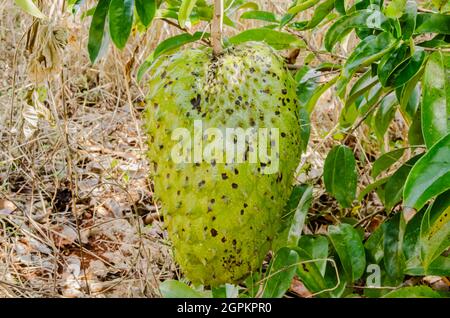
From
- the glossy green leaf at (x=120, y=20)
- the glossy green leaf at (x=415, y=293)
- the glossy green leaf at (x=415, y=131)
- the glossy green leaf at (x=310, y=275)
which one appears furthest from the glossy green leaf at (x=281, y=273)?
the glossy green leaf at (x=415, y=131)

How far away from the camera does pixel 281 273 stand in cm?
85

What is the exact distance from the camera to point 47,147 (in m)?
2.08

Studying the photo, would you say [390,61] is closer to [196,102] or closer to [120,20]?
[196,102]

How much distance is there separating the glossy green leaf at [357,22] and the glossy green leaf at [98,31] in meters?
0.34

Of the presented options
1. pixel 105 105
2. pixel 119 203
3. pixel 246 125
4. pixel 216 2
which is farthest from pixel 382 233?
pixel 105 105

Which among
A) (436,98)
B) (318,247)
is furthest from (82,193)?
(436,98)

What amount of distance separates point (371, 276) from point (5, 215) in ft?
3.23

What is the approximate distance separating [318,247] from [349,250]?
0.18 feet

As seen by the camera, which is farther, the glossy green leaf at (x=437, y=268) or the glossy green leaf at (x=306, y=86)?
the glossy green leaf at (x=306, y=86)

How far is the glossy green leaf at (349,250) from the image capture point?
995 mm

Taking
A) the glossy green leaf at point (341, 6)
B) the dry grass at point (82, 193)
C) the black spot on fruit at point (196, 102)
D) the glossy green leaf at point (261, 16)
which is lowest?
the dry grass at point (82, 193)

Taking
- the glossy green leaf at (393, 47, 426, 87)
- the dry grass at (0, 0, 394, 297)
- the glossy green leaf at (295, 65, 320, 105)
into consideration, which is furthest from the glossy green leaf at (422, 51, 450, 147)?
the dry grass at (0, 0, 394, 297)

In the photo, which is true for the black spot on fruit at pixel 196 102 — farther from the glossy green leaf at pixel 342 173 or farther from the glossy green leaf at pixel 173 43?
the glossy green leaf at pixel 342 173

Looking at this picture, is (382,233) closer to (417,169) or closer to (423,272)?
(423,272)
